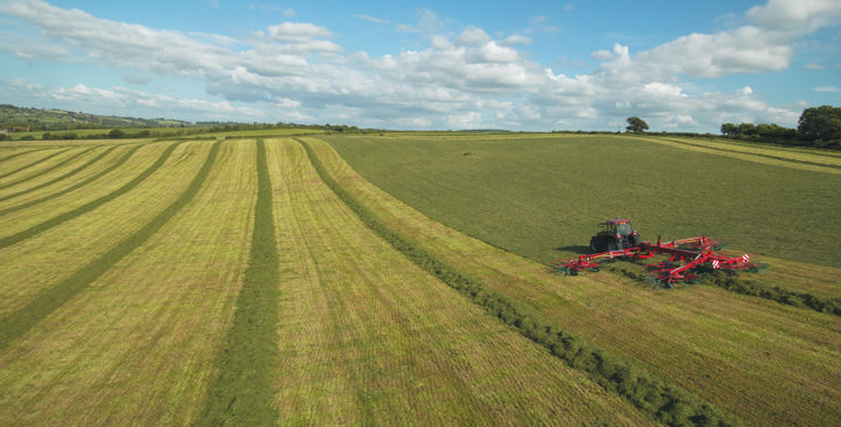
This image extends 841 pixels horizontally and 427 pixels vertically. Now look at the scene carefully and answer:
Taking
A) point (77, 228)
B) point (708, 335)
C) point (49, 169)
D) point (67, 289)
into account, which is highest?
point (49, 169)

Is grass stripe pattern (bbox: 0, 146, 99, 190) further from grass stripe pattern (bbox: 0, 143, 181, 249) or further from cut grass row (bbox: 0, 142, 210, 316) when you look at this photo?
grass stripe pattern (bbox: 0, 143, 181, 249)

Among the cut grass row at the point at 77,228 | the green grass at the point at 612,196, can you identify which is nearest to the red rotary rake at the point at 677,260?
the green grass at the point at 612,196

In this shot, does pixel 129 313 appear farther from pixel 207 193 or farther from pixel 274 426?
pixel 207 193

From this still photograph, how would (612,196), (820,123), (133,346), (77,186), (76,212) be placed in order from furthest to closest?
1. (820,123)
2. (77,186)
3. (612,196)
4. (76,212)
5. (133,346)

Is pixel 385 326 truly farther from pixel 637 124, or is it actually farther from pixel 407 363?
pixel 637 124

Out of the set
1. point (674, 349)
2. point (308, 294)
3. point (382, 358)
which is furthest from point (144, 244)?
point (674, 349)

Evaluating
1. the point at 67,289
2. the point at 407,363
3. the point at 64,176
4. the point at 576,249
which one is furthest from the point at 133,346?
the point at 64,176

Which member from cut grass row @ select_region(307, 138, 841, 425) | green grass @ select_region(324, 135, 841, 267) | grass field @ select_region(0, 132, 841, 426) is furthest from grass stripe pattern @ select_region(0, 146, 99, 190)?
cut grass row @ select_region(307, 138, 841, 425)
